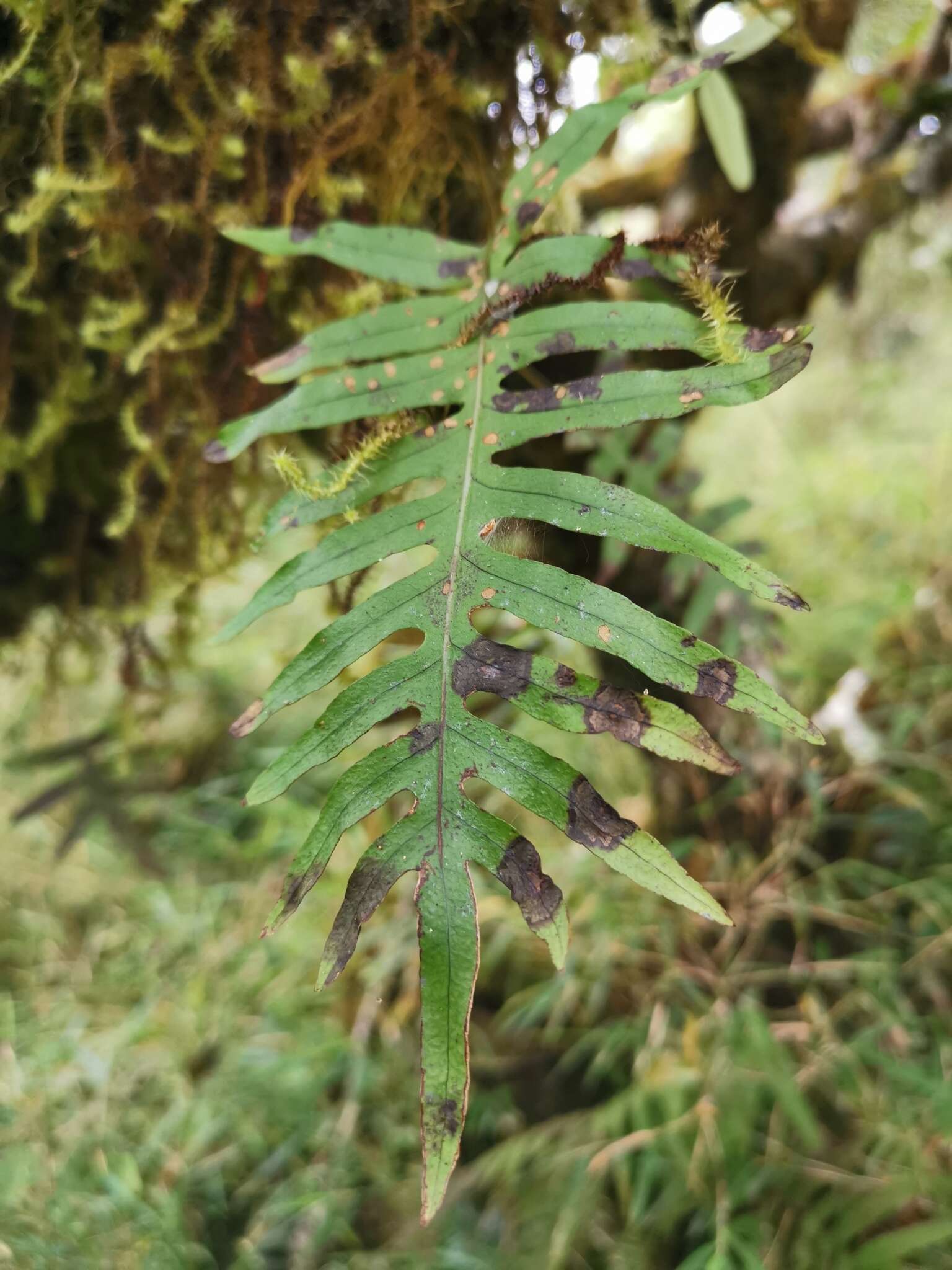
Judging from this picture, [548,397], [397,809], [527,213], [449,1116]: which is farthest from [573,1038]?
[527,213]

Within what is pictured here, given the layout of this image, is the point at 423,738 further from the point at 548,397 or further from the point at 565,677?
the point at 548,397

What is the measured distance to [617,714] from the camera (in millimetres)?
571

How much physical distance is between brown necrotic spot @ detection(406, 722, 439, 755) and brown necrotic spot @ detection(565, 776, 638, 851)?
11cm

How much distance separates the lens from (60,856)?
150 cm

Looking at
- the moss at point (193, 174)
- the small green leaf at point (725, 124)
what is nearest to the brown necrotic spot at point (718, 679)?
the moss at point (193, 174)

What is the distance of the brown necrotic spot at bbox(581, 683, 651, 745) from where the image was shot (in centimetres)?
56

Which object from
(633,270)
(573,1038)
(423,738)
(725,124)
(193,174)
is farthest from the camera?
(573,1038)

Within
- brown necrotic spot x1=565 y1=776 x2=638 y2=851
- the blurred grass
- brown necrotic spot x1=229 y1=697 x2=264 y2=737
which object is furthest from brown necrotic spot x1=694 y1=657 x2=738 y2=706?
the blurred grass

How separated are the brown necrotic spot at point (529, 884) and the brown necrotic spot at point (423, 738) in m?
0.10

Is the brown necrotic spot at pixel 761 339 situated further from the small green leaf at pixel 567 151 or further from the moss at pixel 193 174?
the moss at pixel 193 174

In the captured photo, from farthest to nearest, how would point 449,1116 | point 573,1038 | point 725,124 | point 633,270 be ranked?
1. point 573,1038
2. point 725,124
3. point 633,270
4. point 449,1116

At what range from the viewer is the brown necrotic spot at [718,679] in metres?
0.55

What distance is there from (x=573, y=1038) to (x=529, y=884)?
1.34 meters

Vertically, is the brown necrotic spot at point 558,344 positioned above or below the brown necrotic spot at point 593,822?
above
